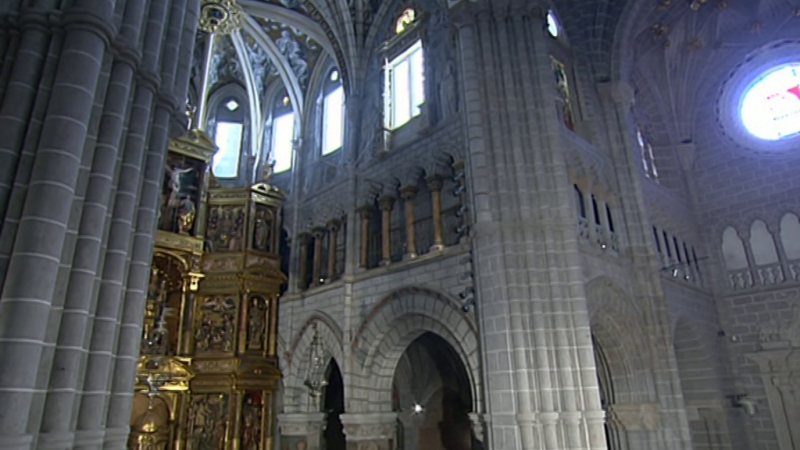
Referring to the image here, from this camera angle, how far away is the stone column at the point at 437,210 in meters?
11.5

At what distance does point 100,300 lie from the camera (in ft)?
16.1

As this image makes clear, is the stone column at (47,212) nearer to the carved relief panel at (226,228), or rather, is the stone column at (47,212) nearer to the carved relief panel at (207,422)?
the carved relief panel at (207,422)

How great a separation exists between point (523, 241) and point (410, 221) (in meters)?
3.42

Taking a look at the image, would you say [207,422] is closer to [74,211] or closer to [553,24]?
[74,211]

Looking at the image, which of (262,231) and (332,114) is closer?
(262,231)

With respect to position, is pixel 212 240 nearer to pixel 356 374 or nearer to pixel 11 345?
pixel 356 374

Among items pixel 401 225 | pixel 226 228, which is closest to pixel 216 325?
pixel 226 228

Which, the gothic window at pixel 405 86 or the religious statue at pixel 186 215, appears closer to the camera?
the religious statue at pixel 186 215

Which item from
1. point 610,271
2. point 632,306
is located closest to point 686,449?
point 632,306

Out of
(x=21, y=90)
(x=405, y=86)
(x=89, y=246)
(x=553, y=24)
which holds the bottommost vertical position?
(x=89, y=246)

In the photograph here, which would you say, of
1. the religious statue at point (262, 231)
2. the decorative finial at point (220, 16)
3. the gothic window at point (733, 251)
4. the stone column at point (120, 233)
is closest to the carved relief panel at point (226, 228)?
the religious statue at point (262, 231)

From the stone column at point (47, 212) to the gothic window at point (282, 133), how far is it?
13267mm

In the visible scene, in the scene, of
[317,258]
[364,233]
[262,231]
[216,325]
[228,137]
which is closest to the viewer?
[216,325]

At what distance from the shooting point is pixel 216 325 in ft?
42.7
